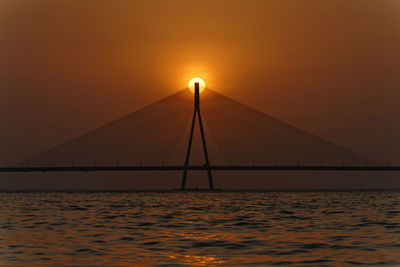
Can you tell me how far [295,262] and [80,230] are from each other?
329 inches

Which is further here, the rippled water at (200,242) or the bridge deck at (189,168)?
the bridge deck at (189,168)

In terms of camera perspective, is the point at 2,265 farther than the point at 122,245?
No

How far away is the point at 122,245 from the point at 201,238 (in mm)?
2211

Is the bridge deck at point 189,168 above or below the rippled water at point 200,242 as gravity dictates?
above

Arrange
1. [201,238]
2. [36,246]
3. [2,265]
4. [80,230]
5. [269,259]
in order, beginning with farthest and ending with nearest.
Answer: [80,230] < [201,238] < [36,246] < [269,259] < [2,265]

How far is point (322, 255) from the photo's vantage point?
42.8ft

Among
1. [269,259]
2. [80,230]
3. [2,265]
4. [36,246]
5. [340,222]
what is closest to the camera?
[2,265]

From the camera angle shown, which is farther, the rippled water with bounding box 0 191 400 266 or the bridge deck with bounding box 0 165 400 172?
the bridge deck with bounding box 0 165 400 172

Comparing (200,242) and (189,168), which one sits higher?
(189,168)

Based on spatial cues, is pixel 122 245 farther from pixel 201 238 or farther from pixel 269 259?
pixel 269 259

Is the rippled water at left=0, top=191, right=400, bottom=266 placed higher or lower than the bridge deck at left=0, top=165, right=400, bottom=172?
lower

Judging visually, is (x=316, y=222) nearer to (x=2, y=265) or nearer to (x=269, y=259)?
(x=269, y=259)

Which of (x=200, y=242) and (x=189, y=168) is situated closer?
→ (x=200, y=242)

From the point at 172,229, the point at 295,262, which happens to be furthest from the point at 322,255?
the point at 172,229
